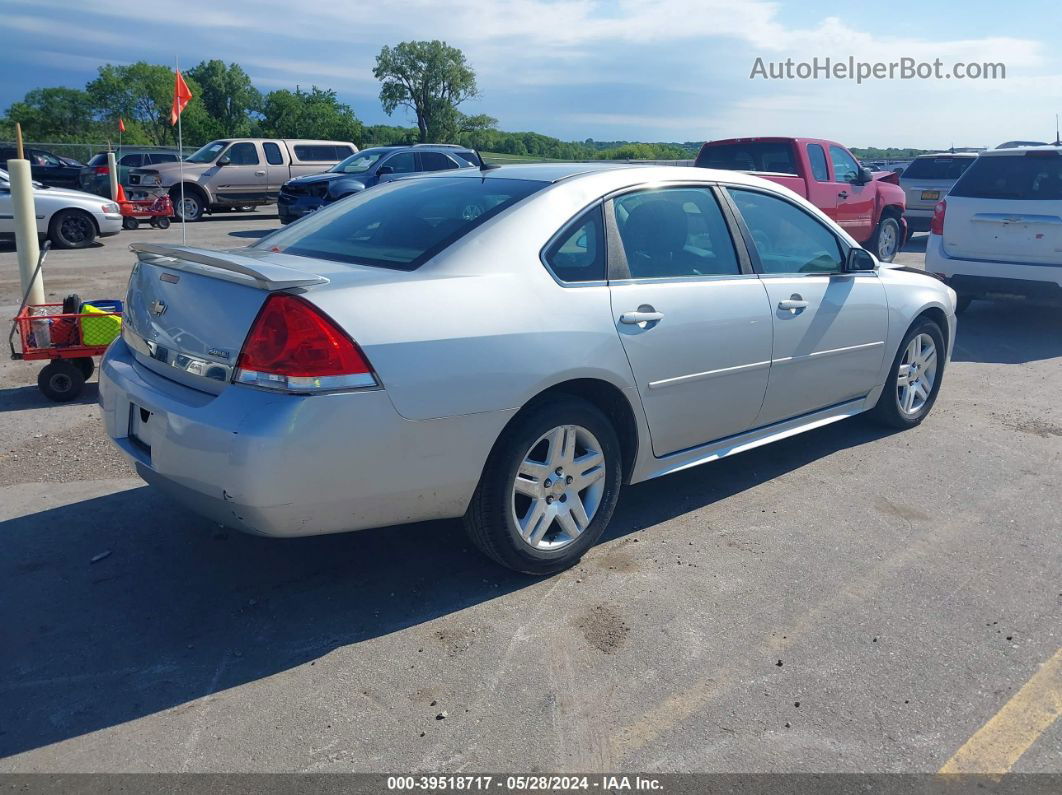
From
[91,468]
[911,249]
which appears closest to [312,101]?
[911,249]

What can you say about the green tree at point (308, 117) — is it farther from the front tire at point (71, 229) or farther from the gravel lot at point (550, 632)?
the gravel lot at point (550, 632)

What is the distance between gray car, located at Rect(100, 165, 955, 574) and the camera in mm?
3168

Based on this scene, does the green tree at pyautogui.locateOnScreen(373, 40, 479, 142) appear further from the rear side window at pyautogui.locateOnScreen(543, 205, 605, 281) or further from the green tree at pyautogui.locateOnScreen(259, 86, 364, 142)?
the rear side window at pyautogui.locateOnScreen(543, 205, 605, 281)

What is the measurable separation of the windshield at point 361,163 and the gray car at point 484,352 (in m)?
15.2

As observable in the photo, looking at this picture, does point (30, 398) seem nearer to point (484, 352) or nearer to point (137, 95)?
point (484, 352)

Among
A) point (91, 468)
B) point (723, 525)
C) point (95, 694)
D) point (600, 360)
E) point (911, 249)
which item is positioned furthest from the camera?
point (911, 249)

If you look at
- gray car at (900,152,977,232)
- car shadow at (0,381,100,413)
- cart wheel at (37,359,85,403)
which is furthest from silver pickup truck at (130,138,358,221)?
cart wheel at (37,359,85,403)

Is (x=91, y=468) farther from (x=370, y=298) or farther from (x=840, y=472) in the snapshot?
(x=840, y=472)

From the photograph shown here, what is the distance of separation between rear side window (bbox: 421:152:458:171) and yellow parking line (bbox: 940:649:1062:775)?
17.7 m

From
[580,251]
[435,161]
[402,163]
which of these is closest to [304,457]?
[580,251]

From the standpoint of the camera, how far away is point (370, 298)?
328 cm

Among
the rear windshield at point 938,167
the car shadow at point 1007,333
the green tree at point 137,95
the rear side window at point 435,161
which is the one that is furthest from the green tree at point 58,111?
the car shadow at point 1007,333

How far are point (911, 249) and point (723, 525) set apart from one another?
15.9 metres

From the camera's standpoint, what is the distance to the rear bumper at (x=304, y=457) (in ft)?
10.1
